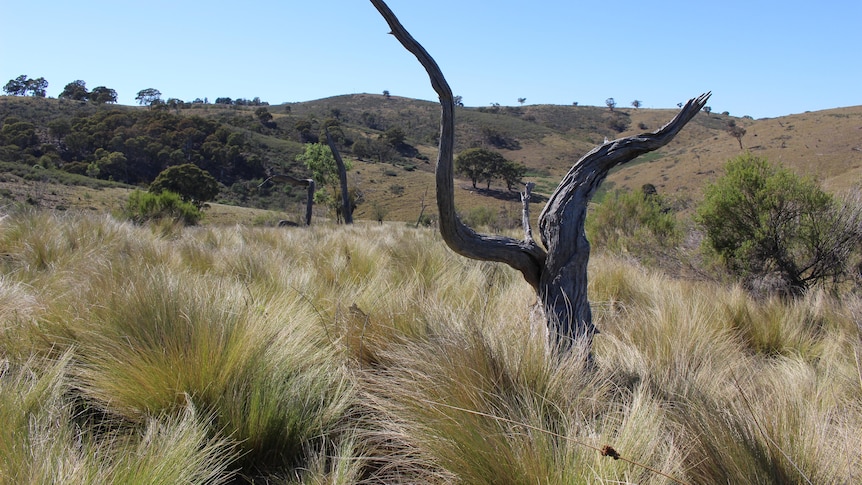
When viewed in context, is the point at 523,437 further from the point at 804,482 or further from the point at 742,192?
the point at 742,192

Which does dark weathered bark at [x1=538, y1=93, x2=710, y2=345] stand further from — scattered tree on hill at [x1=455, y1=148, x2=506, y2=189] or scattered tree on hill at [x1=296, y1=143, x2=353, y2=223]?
scattered tree on hill at [x1=455, y1=148, x2=506, y2=189]

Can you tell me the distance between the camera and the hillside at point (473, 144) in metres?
42.4

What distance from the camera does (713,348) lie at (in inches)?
122

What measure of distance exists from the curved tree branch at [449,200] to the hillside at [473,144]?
5.61 m

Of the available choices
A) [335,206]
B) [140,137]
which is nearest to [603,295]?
[335,206]

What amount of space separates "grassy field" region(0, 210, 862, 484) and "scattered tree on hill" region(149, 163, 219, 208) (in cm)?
3617

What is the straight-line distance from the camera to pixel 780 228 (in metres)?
5.92

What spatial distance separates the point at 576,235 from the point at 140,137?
2377 inches

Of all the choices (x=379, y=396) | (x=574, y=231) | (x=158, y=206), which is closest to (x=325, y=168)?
(x=158, y=206)

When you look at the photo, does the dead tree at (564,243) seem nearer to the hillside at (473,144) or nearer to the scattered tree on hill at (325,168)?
the hillside at (473,144)

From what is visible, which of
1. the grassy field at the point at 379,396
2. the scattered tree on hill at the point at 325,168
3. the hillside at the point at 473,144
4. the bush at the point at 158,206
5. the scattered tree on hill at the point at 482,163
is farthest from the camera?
the scattered tree on hill at the point at 482,163

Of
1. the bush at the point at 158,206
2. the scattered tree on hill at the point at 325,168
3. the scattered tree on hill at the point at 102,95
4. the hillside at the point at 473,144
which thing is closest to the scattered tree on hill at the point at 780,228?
the hillside at the point at 473,144

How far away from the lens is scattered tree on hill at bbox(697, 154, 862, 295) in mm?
5680

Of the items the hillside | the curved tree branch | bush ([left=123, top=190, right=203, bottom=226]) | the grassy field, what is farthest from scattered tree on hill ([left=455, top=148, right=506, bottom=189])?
the curved tree branch
